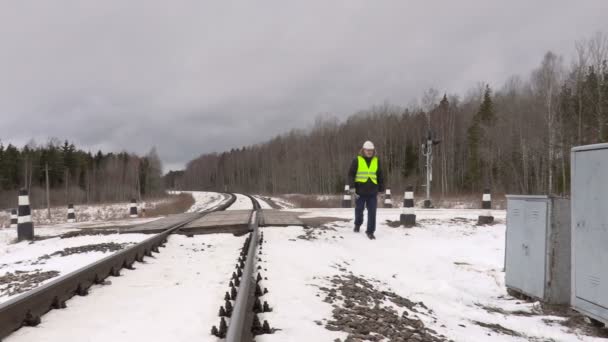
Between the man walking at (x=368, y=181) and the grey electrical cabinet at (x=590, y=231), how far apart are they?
3827 mm

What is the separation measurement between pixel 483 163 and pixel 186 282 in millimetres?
52113

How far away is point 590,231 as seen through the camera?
3203mm

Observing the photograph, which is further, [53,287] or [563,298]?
[563,298]

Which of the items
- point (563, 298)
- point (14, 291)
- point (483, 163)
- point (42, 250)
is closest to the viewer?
point (14, 291)

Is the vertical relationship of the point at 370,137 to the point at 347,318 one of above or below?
above

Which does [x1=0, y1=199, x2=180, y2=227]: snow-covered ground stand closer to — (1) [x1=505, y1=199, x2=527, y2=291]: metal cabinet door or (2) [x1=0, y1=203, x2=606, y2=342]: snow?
(2) [x1=0, y1=203, x2=606, y2=342]: snow

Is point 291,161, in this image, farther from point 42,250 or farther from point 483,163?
point 42,250

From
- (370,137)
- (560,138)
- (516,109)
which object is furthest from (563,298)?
(370,137)

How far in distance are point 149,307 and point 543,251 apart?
3869 mm

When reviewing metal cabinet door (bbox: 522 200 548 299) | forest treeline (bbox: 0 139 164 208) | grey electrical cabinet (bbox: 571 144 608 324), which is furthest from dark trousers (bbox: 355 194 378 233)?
forest treeline (bbox: 0 139 164 208)

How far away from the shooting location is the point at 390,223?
898cm

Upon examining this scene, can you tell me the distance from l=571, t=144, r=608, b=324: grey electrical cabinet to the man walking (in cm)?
383

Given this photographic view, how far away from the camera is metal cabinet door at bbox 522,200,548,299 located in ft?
13.0

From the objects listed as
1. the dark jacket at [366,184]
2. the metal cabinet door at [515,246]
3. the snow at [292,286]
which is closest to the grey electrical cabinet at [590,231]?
the snow at [292,286]
